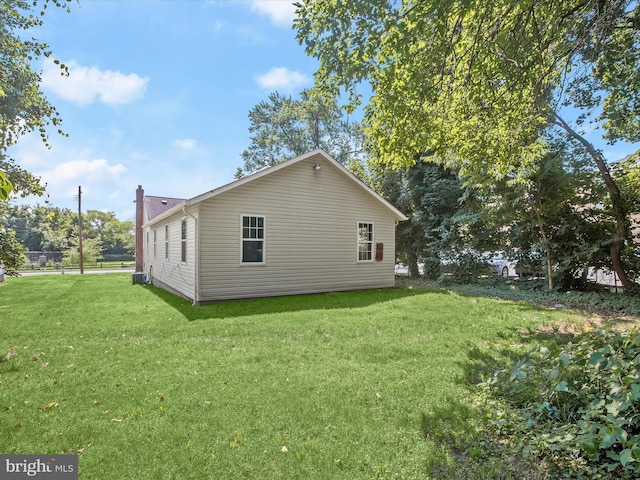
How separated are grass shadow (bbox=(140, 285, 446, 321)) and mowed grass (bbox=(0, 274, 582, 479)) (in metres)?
0.47

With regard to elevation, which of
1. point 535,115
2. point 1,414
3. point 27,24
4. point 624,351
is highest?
point 27,24

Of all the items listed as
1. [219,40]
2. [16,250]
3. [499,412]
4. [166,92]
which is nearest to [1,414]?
[16,250]

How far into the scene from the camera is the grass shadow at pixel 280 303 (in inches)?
306

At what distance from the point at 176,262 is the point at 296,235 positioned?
4305mm

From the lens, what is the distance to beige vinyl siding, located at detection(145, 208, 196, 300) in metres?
9.41

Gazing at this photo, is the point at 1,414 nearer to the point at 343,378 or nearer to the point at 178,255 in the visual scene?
the point at 343,378

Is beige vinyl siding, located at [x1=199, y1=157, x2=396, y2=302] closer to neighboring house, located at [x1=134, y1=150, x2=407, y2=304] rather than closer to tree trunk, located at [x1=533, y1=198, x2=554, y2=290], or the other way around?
neighboring house, located at [x1=134, y1=150, x2=407, y2=304]

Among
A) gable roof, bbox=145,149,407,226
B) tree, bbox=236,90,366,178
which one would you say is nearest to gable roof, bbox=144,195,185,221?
gable roof, bbox=145,149,407,226

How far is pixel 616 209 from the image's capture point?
927 cm

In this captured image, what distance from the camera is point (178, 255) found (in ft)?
36.1

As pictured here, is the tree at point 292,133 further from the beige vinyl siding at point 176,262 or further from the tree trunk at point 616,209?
the tree trunk at point 616,209

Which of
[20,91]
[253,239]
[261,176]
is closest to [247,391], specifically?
[253,239]

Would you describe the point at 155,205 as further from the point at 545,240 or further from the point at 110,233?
the point at 110,233

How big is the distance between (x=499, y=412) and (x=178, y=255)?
10.4 m
